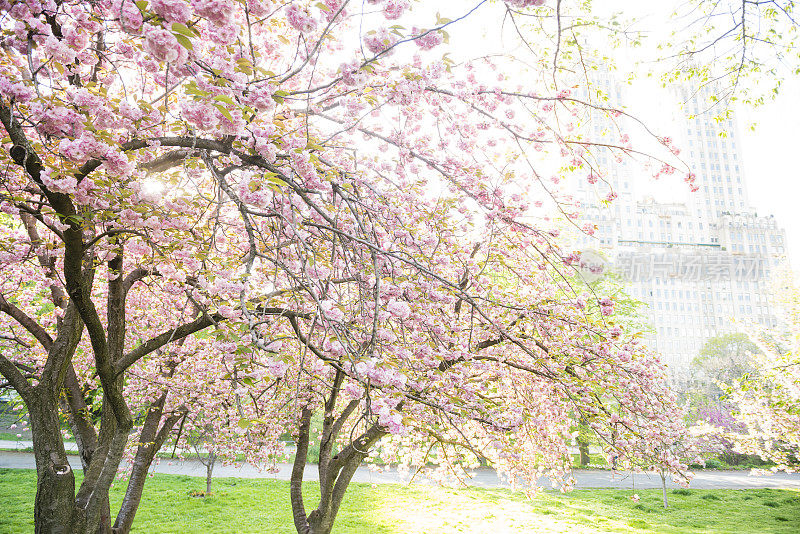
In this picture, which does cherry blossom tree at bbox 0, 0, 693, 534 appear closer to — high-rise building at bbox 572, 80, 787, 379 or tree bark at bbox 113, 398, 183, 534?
tree bark at bbox 113, 398, 183, 534

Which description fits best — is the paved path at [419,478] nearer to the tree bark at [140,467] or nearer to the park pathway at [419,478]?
the park pathway at [419,478]

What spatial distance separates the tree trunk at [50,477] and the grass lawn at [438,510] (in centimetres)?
524

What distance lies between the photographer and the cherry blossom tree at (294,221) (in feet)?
7.68

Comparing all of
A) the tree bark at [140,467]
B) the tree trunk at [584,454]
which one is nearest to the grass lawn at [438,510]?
the tree bark at [140,467]

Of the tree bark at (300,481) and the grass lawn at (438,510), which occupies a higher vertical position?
the tree bark at (300,481)

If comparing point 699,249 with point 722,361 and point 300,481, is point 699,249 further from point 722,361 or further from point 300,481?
point 300,481

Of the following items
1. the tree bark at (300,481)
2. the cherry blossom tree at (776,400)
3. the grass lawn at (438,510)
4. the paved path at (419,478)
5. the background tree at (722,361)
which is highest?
the background tree at (722,361)

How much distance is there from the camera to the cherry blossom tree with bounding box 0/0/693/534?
92.1 inches

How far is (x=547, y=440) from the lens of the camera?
6.88 m

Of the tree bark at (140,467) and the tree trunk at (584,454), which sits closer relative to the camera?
the tree bark at (140,467)

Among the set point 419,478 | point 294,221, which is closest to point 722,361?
point 419,478

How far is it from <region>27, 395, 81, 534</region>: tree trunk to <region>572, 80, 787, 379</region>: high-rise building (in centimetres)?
6449

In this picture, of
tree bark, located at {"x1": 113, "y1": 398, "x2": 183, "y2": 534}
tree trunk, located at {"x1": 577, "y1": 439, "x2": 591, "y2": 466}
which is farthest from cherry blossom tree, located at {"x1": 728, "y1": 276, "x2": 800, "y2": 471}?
tree trunk, located at {"x1": 577, "y1": 439, "x2": 591, "y2": 466}

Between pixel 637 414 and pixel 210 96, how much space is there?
4818mm
